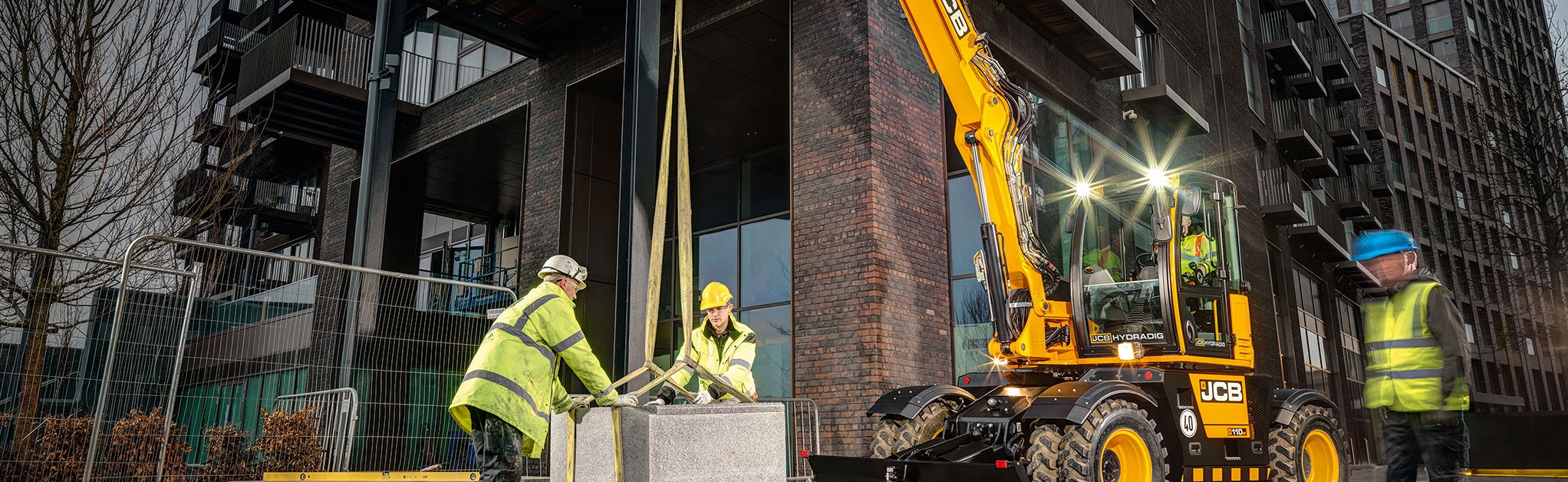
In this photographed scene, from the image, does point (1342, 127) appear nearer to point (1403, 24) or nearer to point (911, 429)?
point (1403, 24)

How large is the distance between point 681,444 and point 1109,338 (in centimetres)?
509

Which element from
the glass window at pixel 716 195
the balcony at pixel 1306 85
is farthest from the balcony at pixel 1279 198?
the glass window at pixel 716 195

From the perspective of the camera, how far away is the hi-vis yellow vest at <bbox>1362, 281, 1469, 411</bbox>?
5559mm

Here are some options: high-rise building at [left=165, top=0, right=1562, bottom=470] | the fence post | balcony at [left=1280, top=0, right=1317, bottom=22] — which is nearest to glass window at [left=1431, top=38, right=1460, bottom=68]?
balcony at [left=1280, top=0, right=1317, bottom=22]

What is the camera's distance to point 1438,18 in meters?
51.0

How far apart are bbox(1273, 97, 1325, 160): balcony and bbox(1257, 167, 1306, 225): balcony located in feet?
3.01

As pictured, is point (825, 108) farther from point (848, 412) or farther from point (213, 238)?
point (213, 238)

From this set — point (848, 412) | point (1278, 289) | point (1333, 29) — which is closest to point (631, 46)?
point (848, 412)

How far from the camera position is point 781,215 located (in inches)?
651

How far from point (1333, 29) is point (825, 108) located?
29.6 meters

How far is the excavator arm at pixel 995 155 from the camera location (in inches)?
358

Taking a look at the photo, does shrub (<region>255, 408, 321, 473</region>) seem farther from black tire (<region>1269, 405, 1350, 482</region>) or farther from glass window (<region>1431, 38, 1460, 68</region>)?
glass window (<region>1431, 38, 1460, 68</region>)

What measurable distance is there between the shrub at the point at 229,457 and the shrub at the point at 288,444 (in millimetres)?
163

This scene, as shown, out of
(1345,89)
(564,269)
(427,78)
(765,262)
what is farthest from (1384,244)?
(1345,89)
